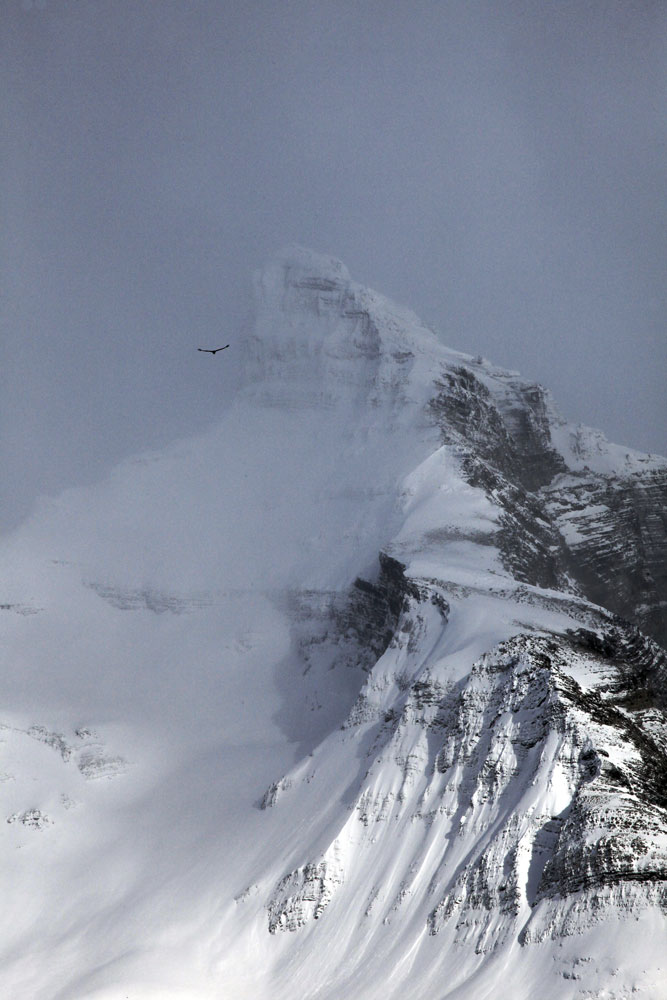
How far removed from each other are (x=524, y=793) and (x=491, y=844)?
9071 mm

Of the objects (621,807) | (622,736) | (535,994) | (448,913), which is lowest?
(535,994)

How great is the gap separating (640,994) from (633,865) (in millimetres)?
17039

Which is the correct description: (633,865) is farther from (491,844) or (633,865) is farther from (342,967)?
(342,967)

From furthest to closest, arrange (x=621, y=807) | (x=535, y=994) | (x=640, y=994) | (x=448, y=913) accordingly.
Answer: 1. (x=448, y=913)
2. (x=621, y=807)
3. (x=535, y=994)
4. (x=640, y=994)

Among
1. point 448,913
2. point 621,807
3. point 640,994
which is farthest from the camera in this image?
point 448,913

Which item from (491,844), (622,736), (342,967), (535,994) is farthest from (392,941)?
(622,736)

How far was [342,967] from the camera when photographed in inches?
7771

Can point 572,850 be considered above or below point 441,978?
above

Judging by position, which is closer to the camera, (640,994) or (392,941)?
(640,994)

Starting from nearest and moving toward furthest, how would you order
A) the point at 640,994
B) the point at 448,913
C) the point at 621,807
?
1. the point at 640,994
2. the point at 621,807
3. the point at 448,913

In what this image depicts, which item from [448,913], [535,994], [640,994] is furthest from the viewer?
[448,913]

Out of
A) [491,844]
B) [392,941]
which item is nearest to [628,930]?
[491,844]

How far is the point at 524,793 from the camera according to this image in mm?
193125

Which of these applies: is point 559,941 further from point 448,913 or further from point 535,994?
point 448,913
